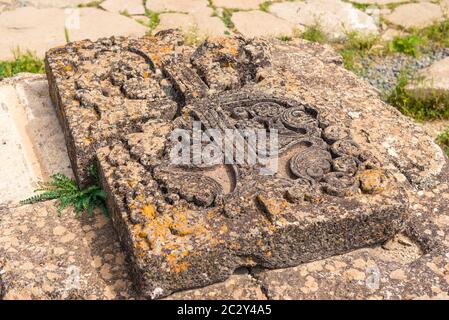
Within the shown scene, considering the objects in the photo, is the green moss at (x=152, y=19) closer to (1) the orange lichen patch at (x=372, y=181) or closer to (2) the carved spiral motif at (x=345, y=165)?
(2) the carved spiral motif at (x=345, y=165)

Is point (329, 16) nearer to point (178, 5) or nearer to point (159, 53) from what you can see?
point (178, 5)

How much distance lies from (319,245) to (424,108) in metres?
2.09

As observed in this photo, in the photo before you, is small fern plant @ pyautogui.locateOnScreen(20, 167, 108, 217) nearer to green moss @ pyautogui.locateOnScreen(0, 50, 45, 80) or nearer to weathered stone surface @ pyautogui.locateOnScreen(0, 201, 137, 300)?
weathered stone surface @ pyautogui.locateOnScreen(0, 201, 137, 300)

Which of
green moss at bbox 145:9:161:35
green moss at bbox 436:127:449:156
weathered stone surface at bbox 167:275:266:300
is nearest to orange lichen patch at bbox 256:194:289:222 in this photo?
weathered stone surface at bbox 167:275:266:300

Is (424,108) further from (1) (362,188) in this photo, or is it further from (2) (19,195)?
(2) (19,195)

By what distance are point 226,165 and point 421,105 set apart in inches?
78.5

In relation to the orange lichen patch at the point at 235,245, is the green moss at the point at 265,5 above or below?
below

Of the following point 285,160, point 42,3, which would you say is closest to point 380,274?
point 285,160

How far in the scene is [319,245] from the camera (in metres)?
2.55

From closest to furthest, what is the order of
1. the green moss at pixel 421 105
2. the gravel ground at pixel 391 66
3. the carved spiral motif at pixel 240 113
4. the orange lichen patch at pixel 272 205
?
the orange lichen patch at pixel 272 205, the carved spiral motif at pixel 240 113, the green moss at pixel 421 105, the gravel ground at pixel 391 66

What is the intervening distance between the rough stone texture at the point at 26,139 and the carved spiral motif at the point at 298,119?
41.6 inches

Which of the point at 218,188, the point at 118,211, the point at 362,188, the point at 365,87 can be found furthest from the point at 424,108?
the point at 118,211

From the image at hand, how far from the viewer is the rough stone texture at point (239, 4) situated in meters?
5.52

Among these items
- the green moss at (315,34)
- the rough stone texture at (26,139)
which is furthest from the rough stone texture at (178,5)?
the rough stone texture at (26,139)
